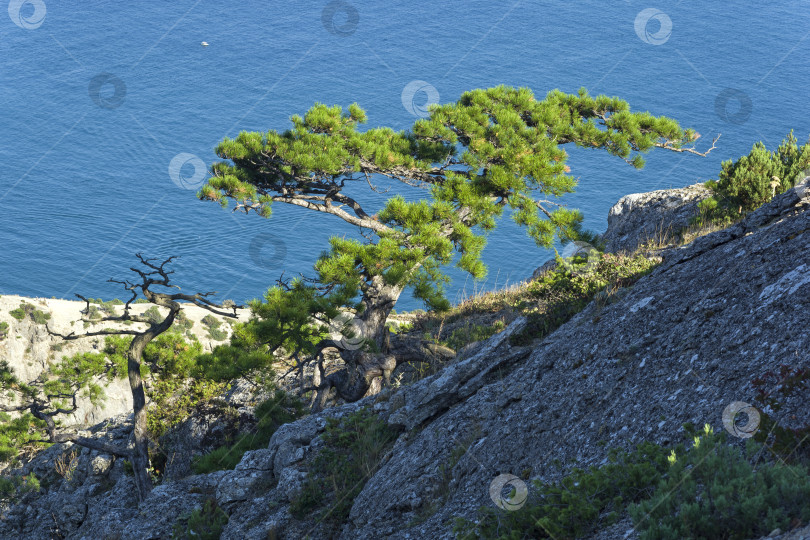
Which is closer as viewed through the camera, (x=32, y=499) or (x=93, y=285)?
(x=32, y=499)

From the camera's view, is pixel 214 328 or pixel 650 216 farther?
pixel 214 328

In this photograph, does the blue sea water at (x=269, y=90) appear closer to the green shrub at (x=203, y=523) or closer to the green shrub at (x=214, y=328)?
the green shrub at (x=214, y=328)

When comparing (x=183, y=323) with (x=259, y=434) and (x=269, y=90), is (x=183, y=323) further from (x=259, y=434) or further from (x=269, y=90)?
(x=269, y=90)

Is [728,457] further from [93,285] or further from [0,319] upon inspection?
[93,285]

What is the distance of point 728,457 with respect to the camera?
13.4 ft

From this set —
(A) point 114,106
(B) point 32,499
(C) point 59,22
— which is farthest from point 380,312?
(C) point 59,22

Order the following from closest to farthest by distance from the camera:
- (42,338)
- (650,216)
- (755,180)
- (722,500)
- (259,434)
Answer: (722,500) < (259,434) < (755,180) < (650,216) < (42,338)

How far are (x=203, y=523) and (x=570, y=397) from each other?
18.5ft

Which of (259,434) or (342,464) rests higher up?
(259,434)

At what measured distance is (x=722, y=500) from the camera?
11.8 ft

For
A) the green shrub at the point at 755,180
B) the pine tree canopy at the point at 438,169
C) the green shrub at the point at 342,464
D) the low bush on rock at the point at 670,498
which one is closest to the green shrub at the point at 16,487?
the pine tree canopy at the point at 438,169

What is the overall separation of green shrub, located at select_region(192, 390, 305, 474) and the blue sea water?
29.5 m

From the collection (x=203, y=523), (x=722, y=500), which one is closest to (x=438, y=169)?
(x=203, y=523)

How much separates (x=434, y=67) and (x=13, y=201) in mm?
46037
